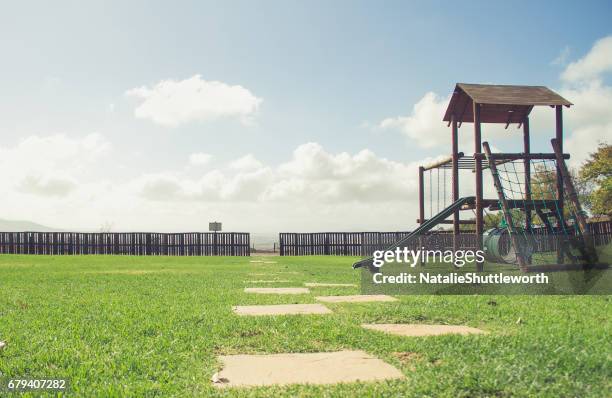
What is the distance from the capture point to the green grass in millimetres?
2562

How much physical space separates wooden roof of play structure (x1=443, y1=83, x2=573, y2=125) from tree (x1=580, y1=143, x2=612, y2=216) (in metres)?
19.5

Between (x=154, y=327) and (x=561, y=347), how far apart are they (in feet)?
10.0

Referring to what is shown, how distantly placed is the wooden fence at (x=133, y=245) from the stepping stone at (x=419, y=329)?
2611cm

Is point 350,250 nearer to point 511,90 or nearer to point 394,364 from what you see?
point 511,90

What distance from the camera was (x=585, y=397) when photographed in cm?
233

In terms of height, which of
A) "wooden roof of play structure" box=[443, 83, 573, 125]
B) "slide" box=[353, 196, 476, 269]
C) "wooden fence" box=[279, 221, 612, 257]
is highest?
"wooden roof of play structure" box=[443, 83, 573, 125]

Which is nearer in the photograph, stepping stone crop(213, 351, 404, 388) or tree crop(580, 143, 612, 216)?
stepping stone crop(213, 351, 404, 388)

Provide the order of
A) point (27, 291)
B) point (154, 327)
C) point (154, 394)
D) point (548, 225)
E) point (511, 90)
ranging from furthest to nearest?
point (511, 90) < point (548, 225) < point (27, 291) < point (154, 327) < point (154, 394)

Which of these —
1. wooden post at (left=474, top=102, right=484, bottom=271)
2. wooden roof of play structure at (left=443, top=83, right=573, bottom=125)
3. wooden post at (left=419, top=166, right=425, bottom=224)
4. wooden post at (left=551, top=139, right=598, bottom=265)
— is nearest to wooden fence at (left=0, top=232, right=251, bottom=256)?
wooden post at (left=419, top=166, right=425, bottom=224)

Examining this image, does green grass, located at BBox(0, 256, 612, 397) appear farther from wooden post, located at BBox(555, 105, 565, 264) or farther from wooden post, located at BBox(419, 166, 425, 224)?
wooden post, located at BBox(419, 166, 425, 224)

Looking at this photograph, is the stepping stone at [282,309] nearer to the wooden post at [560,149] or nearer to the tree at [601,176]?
the wooden post at [560,149]

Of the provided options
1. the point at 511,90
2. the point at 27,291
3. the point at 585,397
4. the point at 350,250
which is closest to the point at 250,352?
the point at 585,397

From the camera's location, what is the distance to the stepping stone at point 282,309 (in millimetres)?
5082

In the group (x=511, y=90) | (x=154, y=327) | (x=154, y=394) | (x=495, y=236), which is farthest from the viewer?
(x=511, y=90)
